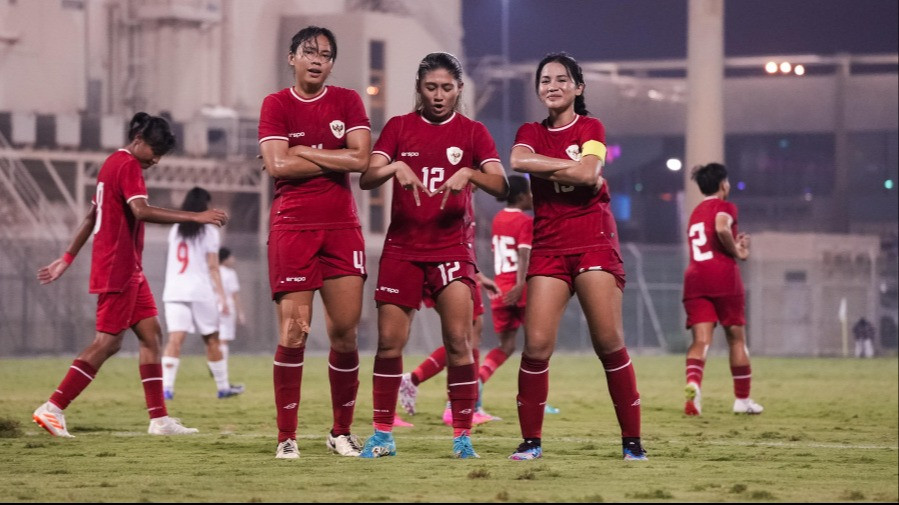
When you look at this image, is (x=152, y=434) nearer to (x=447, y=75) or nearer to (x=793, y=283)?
(x=447, y=75)

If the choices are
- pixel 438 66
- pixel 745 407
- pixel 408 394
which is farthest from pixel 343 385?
pixel 745 407

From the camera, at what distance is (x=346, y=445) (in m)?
7.82

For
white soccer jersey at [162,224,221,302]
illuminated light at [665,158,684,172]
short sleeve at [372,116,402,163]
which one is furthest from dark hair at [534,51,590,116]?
illuminated light at [665,158,684,172]

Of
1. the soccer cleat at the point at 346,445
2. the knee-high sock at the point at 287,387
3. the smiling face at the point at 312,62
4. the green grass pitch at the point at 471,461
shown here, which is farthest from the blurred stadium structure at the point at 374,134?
the smiling face at the point at 312,62

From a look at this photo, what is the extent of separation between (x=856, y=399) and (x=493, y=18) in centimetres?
4306

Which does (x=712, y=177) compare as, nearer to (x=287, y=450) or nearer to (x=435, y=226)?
(x=435, y=226)

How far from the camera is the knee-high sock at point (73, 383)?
9625 mm

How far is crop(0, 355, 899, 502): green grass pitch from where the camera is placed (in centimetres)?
594

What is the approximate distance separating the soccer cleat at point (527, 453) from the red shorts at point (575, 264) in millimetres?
921

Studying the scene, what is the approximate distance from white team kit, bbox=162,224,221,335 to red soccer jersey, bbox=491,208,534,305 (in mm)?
3681

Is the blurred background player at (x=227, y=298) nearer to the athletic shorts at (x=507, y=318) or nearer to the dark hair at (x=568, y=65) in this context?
the athletic shorts at (x=507, y=318)

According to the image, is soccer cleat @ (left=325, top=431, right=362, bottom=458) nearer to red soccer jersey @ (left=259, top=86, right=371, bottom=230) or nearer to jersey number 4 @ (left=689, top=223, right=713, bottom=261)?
red soccer jersey @ (left=259, top=86, right=371, bottom=230)

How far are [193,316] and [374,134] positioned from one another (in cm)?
2857

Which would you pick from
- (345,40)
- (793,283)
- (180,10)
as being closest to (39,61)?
(180,10)
